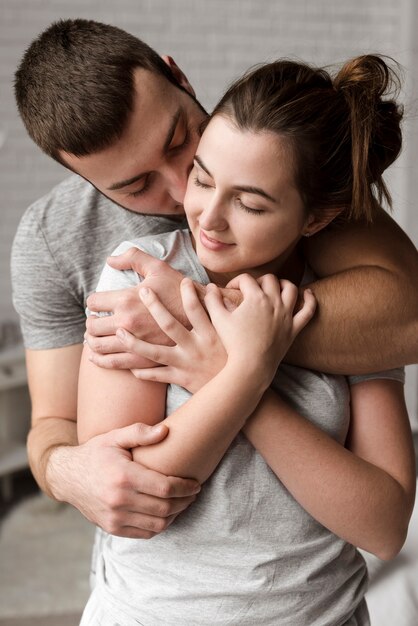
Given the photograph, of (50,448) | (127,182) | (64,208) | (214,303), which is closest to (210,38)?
(64,208)

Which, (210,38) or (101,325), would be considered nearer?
(101,325)

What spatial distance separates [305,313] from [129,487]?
0.38 metres

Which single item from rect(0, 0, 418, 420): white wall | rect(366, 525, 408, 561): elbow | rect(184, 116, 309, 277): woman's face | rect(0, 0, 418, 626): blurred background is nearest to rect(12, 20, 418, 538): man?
rect(184, 116, 309, 277): woman's face

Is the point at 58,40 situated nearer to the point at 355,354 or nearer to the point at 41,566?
the point at 355,354

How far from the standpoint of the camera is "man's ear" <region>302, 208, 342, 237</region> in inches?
56.6

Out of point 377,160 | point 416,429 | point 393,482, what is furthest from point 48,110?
point 416,429

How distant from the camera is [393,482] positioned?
4.50 ft

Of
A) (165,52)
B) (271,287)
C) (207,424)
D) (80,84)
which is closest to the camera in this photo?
(207,424)

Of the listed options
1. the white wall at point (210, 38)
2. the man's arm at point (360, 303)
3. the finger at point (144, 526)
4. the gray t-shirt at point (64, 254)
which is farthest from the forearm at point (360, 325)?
the white wall at point (210, 38)

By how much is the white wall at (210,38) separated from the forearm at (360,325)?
2.94 m

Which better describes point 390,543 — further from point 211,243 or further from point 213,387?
point 211,243

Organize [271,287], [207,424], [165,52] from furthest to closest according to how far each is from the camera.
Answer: [165,52] < [271,287] < [207,424]

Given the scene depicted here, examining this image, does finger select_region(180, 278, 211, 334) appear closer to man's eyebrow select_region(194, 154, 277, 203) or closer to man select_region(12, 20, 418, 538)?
man select_region(12, 20, 418, 538)

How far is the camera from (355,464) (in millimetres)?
1325
